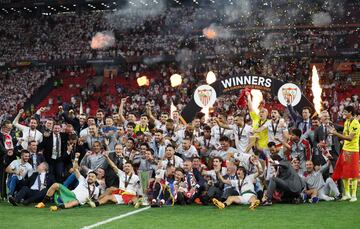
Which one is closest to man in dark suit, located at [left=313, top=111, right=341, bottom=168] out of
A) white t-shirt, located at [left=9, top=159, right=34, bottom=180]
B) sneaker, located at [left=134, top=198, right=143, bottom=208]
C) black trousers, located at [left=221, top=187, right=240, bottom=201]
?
black trousers, located at [left=221, top=187, right=240, bottom=201]

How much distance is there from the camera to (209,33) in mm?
35938

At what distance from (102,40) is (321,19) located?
12.9 meters

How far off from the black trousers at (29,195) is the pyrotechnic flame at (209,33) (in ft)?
83.2

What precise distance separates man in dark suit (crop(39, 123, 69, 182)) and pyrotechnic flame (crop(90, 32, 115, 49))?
2608 centimetres

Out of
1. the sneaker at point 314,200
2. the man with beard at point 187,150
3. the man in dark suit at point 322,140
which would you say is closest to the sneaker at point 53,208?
the man with beard at point 187,150

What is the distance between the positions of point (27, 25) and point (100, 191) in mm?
32673

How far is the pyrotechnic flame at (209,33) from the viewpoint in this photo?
35.7m

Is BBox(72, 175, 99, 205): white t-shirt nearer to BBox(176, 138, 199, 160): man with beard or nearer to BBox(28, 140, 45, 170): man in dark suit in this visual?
BBox(28, 140, 45, 170): man in dark suit

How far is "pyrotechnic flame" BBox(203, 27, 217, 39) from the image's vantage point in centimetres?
3568

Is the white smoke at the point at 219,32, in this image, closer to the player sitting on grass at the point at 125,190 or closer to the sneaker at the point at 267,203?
the player sitting on grass at the point at 125,190

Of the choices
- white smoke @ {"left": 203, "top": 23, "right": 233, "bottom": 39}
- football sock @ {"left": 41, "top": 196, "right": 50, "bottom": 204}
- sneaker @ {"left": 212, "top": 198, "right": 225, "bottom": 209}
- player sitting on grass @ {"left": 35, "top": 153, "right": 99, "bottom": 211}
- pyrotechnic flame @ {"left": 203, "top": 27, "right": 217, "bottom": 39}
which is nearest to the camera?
sneaker @ {"left": 212, "top": 198, "right": 225, "bottom": 209}

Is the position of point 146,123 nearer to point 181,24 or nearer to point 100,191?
point 100,191

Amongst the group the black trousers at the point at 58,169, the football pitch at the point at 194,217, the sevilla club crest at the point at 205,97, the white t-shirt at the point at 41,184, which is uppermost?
the sevilla club crest at the point at 205,97

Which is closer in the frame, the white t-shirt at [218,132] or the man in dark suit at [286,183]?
the man in dark suit at [286,183]
